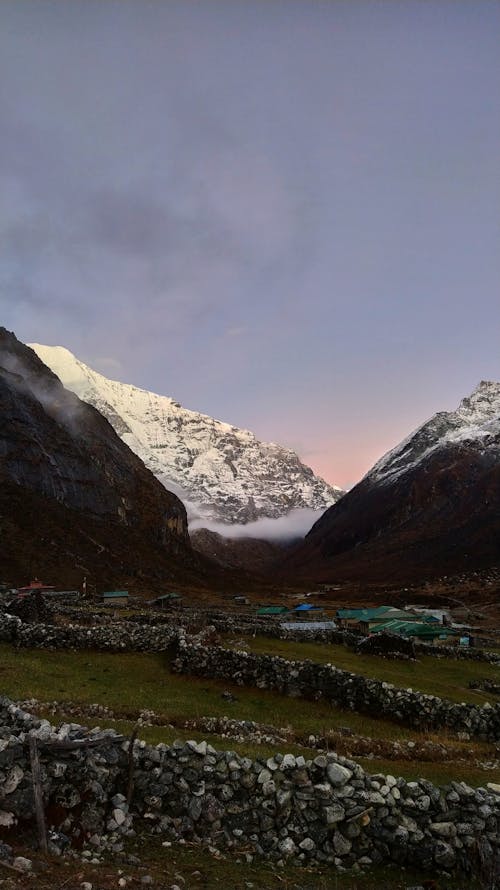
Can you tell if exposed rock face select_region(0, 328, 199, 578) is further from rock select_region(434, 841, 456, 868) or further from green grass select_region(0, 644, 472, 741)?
rock select_region(434, 841, 456, 868)

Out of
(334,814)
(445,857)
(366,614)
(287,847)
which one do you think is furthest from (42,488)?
(445,857)

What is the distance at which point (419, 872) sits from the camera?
491 inches

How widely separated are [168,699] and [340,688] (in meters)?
9.35

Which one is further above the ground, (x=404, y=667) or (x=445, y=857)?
(x=445, y=857)

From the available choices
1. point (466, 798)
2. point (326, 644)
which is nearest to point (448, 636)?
point (326, 644)

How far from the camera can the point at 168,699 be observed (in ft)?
83.6

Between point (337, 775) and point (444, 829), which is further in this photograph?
point (337, 775)

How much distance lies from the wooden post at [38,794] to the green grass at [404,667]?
2446 centimetres

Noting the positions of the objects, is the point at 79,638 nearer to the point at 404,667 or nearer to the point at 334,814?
the point at 404,667

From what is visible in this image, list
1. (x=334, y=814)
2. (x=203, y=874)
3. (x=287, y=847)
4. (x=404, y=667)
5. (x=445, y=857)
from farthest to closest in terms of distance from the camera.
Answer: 1. (x=404, y=667)
2. (x=334, y=814)
3. (x=445, y=857)
4. (x=287, y=847)
5. (x=203, y=874)

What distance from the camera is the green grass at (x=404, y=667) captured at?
112ft

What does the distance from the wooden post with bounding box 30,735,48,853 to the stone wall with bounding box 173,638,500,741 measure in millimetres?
20107

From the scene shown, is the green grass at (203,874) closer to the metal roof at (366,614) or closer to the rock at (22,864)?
the rock at (22,864)

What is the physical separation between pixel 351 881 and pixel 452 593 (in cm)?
16796
